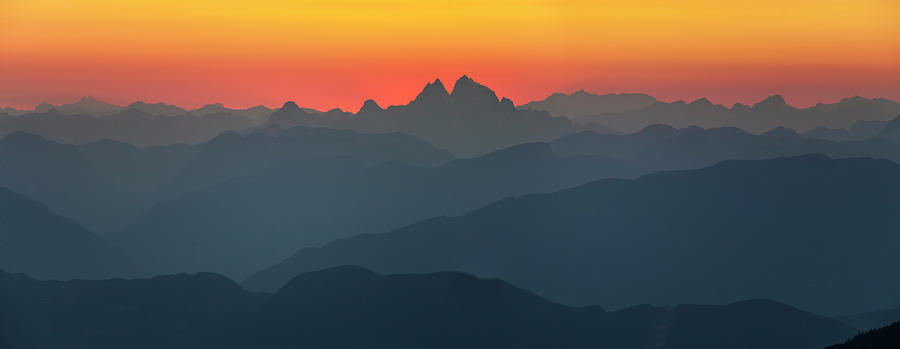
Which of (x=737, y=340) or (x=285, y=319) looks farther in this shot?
(x=285, y=319)

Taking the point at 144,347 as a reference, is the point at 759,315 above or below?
above

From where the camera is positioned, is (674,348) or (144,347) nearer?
(674,348)

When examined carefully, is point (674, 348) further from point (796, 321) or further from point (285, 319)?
point (285, 319)

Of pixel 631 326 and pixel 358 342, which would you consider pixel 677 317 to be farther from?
pixel 358 342

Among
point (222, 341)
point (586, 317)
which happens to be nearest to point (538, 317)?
point (586, 317)

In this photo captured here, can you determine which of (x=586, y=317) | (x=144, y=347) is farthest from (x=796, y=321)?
(x=144, y=347)

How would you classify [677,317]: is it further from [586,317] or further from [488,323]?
[488,323]
